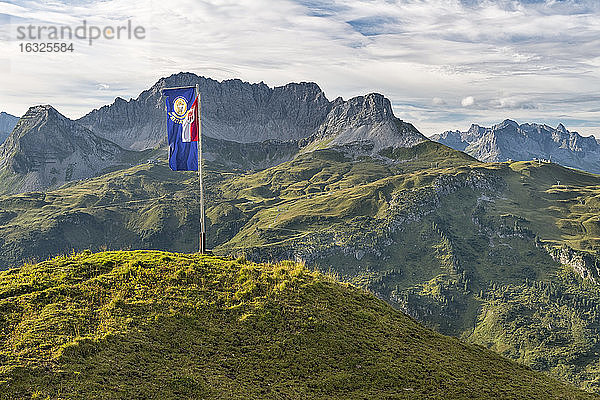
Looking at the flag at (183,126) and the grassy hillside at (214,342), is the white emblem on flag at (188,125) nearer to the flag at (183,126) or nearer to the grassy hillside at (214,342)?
the flag at (183,126)

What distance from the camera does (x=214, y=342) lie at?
2069 cm

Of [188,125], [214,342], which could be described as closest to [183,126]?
[188,125]

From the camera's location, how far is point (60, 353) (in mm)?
17359

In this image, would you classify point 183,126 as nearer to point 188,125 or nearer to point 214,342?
point 188,125

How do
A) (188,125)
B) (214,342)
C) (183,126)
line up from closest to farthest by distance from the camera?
(214,342), (188,125), (183,126)

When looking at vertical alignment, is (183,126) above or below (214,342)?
above

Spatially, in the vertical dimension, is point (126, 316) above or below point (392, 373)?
above


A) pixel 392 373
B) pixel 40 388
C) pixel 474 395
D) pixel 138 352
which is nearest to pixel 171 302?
pixel 138 352

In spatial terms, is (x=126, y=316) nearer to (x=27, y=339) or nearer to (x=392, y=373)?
(x=27, y=339)

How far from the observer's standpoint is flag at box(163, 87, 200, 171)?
34.4 meters

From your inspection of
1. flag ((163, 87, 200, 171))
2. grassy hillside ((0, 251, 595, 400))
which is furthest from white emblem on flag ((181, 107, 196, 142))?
grassy hillside ((0, 251, 595, 400))

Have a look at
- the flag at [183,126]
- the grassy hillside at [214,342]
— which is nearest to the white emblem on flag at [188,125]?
the flag at [183,126]

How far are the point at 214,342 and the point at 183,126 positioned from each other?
64.8 feet

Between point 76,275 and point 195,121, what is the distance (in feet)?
49.4
